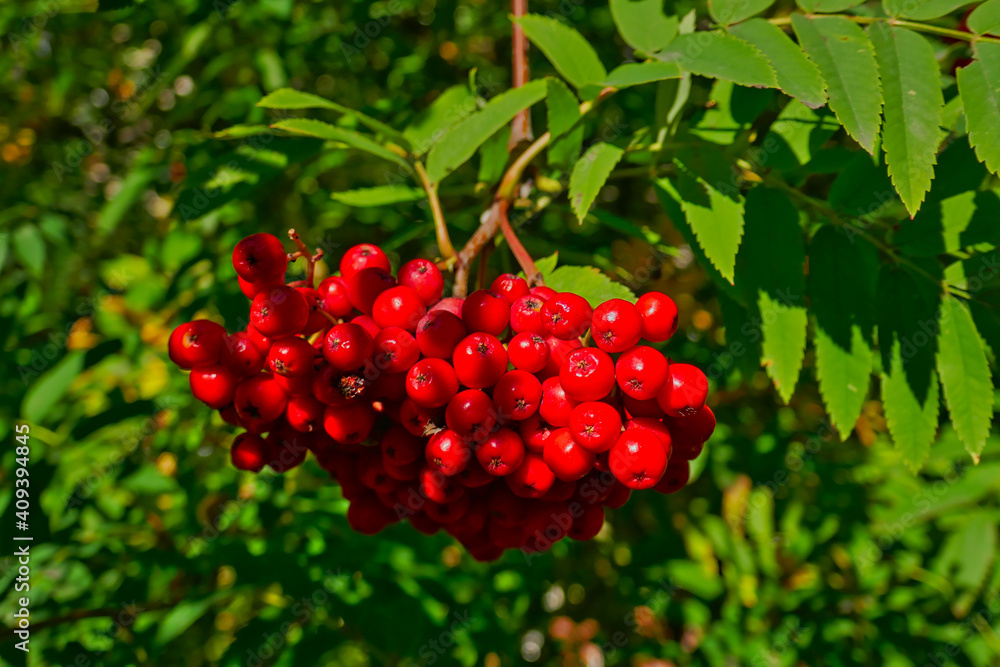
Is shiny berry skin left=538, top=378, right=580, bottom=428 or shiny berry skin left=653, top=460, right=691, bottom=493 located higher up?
shiny berry skin left=538, top=378, right=580, bottom=428

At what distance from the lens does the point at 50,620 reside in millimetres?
1769

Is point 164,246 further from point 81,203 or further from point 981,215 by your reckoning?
point 981,215

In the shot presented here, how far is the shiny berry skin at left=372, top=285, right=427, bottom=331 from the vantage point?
117 centimetres

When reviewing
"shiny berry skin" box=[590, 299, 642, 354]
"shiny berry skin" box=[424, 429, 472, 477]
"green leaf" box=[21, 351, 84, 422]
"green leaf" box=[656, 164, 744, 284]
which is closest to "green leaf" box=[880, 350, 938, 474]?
"green leaf" box=[656, 164, 744, 284]

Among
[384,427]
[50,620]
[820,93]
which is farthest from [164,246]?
[820,93]

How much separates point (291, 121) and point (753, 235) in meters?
0.96

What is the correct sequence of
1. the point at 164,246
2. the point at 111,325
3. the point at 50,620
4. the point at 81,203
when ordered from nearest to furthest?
the point at 50,620, the point at 164,246, the point at 111,325, the point at 81,203

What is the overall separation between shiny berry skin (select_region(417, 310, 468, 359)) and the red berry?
1.20ft

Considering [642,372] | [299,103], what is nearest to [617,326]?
[642,372]

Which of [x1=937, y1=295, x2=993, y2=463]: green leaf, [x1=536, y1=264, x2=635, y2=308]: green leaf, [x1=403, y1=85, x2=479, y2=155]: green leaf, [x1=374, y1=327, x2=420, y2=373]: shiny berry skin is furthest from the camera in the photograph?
[x1=403, y1=85, x2=479, y2=155]: green leaf

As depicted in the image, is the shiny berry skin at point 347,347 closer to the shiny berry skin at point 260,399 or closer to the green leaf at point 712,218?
the shiny berry skin at point 260,399

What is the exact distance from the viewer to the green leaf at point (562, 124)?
4.39ft

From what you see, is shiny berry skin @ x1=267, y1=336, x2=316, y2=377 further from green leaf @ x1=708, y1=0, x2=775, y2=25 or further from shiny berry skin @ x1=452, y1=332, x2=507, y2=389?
green leaf @ x1=708, y1=0, x2=775, y2=25

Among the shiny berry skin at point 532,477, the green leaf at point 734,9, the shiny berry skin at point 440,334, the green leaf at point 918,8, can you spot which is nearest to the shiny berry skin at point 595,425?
the shiny berry skin at point 532,477
